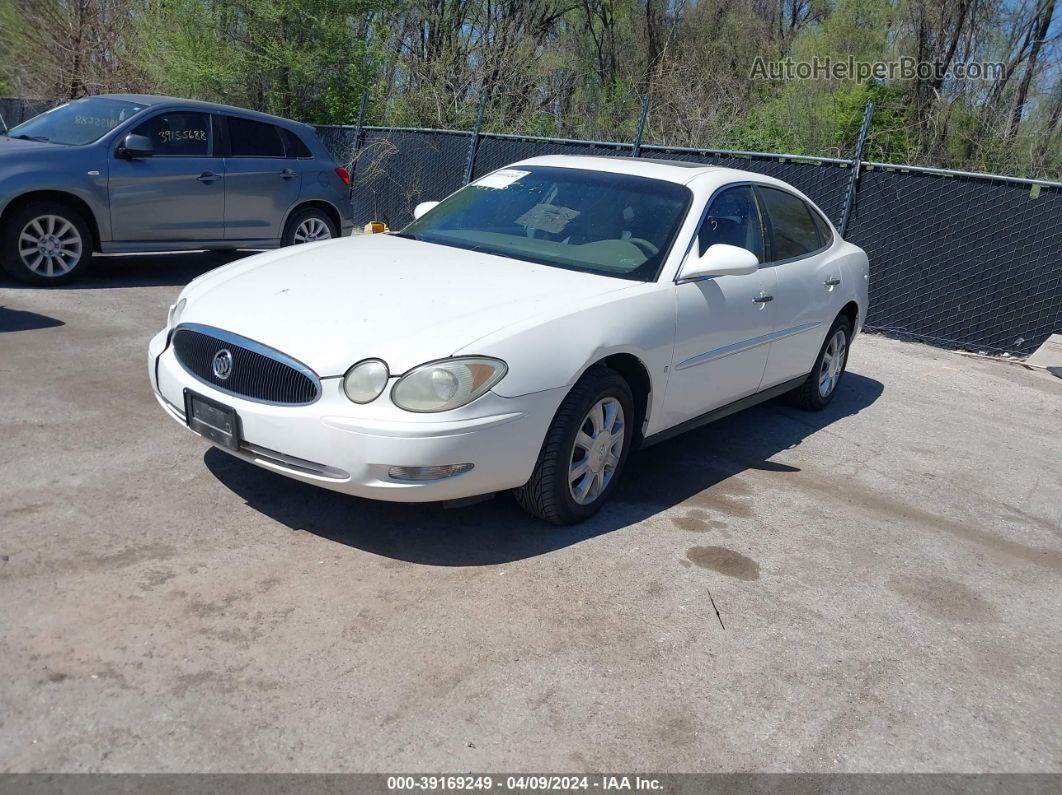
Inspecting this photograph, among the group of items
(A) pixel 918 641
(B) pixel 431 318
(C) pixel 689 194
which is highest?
(C) pixel 689 194

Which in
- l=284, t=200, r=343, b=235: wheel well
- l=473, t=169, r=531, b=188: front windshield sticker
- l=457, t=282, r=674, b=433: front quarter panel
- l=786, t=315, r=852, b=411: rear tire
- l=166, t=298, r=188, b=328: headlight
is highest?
l=473, t=169, r=531, b=188: front windshield sticker

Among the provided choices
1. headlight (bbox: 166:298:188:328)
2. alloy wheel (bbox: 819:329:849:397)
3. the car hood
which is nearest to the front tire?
the car hood

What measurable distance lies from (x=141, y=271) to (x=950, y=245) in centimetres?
781

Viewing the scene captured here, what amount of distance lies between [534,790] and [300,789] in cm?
64

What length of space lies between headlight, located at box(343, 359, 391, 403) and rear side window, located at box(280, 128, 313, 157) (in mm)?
6677

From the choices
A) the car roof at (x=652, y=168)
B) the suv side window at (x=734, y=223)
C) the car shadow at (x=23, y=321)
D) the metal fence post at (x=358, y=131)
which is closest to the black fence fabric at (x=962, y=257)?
the car roof at (x=652, y=168)

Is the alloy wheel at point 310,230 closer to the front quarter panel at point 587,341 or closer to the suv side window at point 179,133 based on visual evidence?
the suv side window at point 179,133

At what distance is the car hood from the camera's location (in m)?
3.89

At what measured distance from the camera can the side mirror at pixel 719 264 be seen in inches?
192

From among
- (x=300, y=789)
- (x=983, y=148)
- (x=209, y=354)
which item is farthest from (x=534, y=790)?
(x=983, y=148)

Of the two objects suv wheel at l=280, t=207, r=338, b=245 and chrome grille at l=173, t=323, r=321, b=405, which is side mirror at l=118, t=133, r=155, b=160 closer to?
suv wheel at l=280, t=207, r=338, b=245

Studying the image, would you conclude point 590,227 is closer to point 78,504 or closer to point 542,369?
point 542,369

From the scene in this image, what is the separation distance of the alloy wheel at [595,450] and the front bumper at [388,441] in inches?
13.3

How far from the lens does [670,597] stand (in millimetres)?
3969
